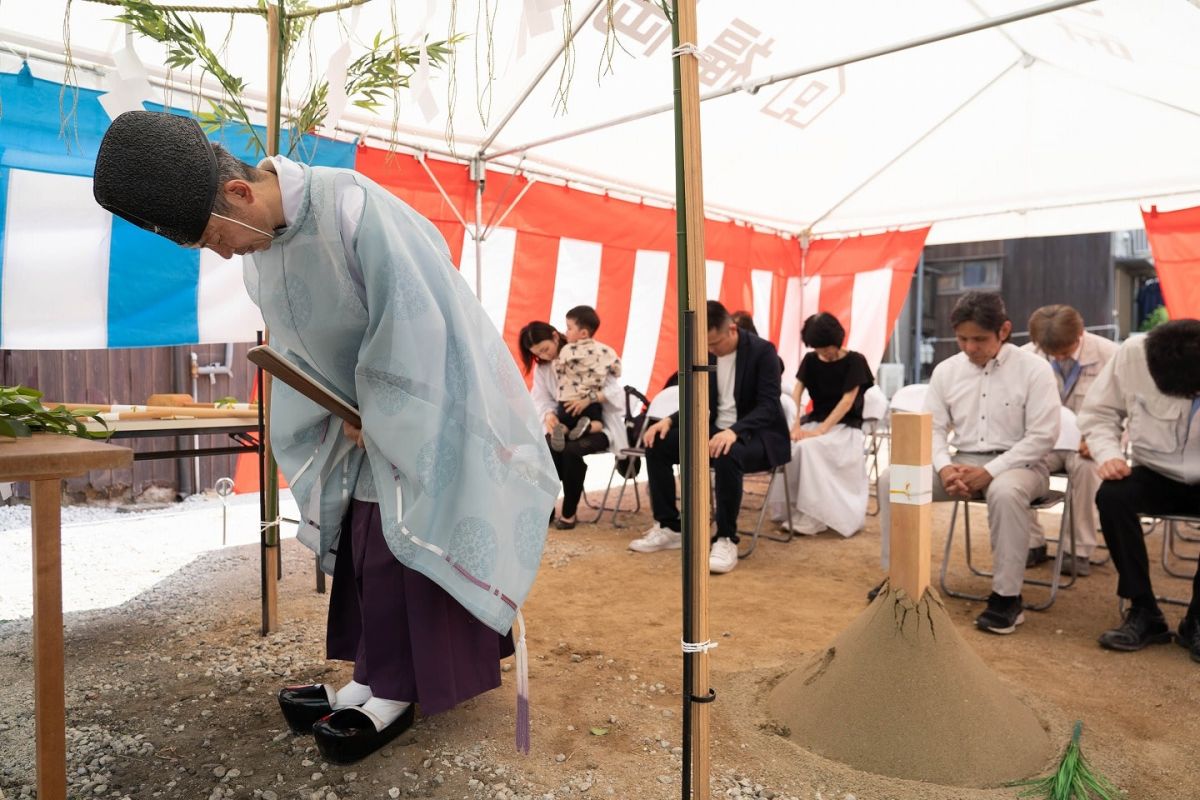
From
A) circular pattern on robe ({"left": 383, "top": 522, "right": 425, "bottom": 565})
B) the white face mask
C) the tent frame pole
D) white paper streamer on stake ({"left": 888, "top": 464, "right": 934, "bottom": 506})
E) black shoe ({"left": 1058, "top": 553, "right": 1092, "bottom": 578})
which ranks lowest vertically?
black shoe ({"left": 1058, "top": 553, "right": 1092, "bottom": 578})

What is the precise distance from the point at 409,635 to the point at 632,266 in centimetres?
467

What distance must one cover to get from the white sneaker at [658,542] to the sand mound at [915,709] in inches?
81.2

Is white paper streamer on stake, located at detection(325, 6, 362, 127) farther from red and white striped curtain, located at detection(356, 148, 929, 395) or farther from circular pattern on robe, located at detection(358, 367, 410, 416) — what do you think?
red and white striped curtain, located at detection(356, 148, 929, 395)

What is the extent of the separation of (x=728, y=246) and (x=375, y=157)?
10.4ft

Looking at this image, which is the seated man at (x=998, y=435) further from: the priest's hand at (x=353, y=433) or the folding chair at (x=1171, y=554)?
the priest's hand at (x=353, y=433)

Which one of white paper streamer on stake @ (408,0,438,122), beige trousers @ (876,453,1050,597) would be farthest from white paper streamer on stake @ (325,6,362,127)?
beige trousers @ (876,453,1050,597)

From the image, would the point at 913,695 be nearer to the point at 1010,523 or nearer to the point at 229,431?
the point at 1010,523

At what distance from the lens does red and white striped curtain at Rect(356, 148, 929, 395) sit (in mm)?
5164

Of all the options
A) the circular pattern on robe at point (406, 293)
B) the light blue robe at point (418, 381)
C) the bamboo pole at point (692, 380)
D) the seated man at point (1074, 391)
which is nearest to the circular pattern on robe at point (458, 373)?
the light blue robe at point (418, 381)

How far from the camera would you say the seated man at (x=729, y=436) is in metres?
3.95

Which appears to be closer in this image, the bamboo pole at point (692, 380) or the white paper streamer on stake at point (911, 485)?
the bamboo pole at point (692, 380)

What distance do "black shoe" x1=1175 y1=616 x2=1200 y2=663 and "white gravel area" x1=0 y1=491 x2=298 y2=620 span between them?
3.84 meters

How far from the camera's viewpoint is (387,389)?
5.43ft

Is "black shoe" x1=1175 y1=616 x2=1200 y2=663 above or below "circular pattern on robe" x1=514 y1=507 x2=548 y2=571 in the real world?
below
